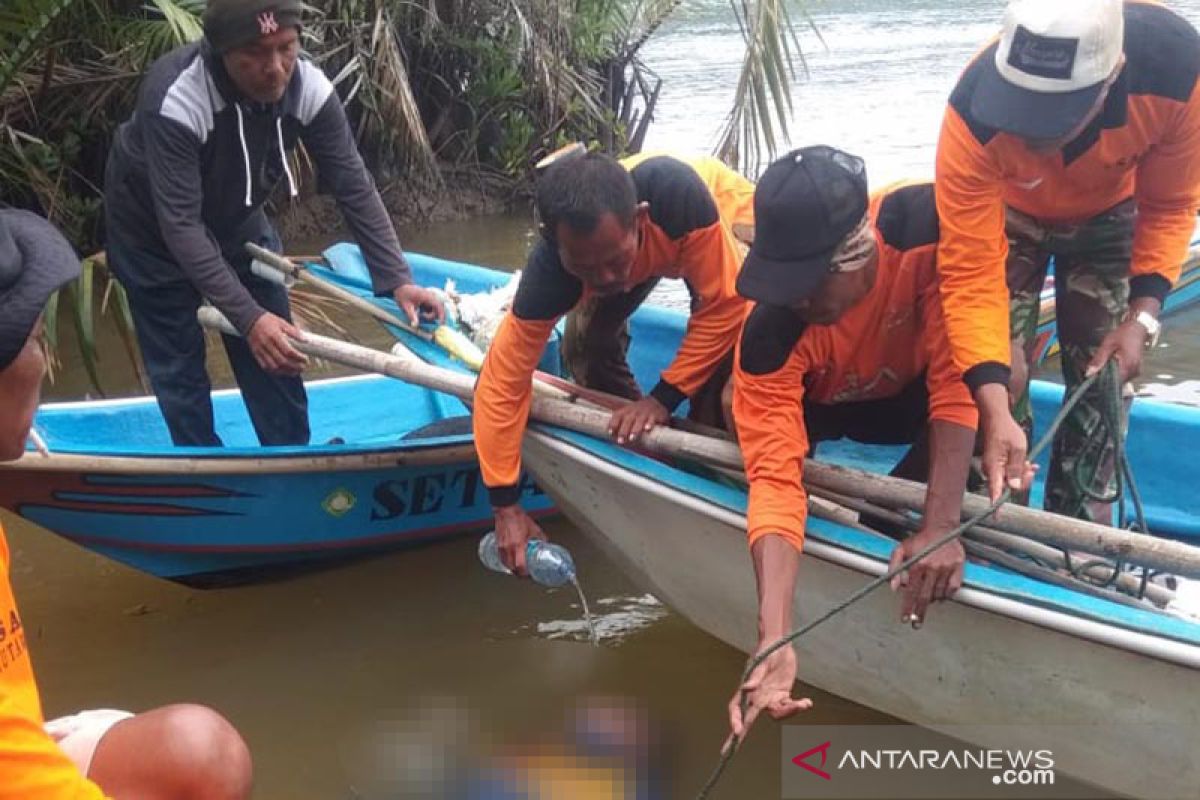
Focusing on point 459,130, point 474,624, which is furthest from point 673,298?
point 474,624

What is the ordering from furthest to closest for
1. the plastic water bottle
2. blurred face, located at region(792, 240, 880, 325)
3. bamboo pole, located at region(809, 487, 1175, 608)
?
the plastic water bottle
bamboo pole, located at region(809, 487, 1175, 608)
blurred face, located at region(792, 240, 880, 325)

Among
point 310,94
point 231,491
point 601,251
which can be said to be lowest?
point 231,491

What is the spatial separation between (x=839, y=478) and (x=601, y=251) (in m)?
0.77

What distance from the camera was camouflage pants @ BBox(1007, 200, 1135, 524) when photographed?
324cm

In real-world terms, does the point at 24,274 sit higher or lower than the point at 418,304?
higher

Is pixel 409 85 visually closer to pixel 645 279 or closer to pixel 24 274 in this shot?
pixel 645 279

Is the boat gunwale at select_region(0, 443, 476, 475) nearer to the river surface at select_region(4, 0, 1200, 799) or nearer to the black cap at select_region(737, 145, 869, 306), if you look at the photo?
the river surface at select_region(4, 0, 1200, 799)

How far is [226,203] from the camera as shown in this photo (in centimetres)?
401

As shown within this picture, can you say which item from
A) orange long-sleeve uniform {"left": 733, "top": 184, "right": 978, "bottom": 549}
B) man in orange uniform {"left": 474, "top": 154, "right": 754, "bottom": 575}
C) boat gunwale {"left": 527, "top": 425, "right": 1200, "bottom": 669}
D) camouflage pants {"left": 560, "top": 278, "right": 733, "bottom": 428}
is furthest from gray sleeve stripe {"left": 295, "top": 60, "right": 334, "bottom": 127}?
orange long-sleeve uniform {"left": 733, "top": 184, "right": 978, "bottom": 549}

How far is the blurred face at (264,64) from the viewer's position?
3.63 metres

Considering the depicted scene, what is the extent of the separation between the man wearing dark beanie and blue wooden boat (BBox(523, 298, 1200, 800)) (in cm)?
105

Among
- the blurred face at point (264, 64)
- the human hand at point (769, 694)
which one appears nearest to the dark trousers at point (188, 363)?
the blurred face at point (264, 64)

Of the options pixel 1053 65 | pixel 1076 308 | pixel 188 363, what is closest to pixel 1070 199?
pixel 1076 308

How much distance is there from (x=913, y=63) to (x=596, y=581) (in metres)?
13.0
